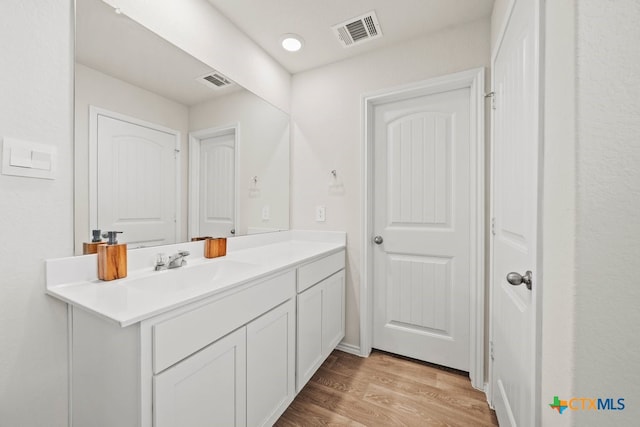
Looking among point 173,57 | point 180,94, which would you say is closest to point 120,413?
point 180,94

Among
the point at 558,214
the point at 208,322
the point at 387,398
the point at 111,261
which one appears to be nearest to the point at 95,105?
the point at 111,261

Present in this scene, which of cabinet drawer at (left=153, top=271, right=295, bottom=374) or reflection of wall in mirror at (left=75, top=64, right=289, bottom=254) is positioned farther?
reflection of wall in mirror at (left=75, top=64, right=289, bottom=254)

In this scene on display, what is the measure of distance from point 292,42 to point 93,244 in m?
1.79

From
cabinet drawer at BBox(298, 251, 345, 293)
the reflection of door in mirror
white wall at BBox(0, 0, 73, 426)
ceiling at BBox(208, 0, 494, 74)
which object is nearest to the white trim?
cabinet drawer at BBox(298, 251, 345, 293)

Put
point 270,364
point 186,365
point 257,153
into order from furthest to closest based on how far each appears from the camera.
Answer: point 257,153 → point 270,364 → point 186,365

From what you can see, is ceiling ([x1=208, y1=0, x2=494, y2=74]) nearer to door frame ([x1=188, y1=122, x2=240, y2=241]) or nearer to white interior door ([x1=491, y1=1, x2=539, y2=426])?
white interior door ([x1=491, y1=1, x2=539, y2=426])

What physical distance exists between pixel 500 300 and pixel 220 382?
1.42 m

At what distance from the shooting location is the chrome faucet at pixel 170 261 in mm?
1267

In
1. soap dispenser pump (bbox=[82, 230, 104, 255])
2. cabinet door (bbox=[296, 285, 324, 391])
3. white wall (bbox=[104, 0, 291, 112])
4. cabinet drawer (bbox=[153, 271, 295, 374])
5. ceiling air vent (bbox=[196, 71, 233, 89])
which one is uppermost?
white wall (bbox=[104, 0, 291, 112])

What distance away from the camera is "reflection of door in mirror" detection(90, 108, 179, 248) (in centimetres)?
115

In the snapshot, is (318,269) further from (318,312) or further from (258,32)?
(258,32)

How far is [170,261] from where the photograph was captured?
1.30 metres

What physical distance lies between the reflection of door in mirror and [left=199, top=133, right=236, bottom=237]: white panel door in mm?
180

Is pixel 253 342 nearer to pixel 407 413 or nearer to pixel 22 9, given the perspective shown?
pixel 407 413
